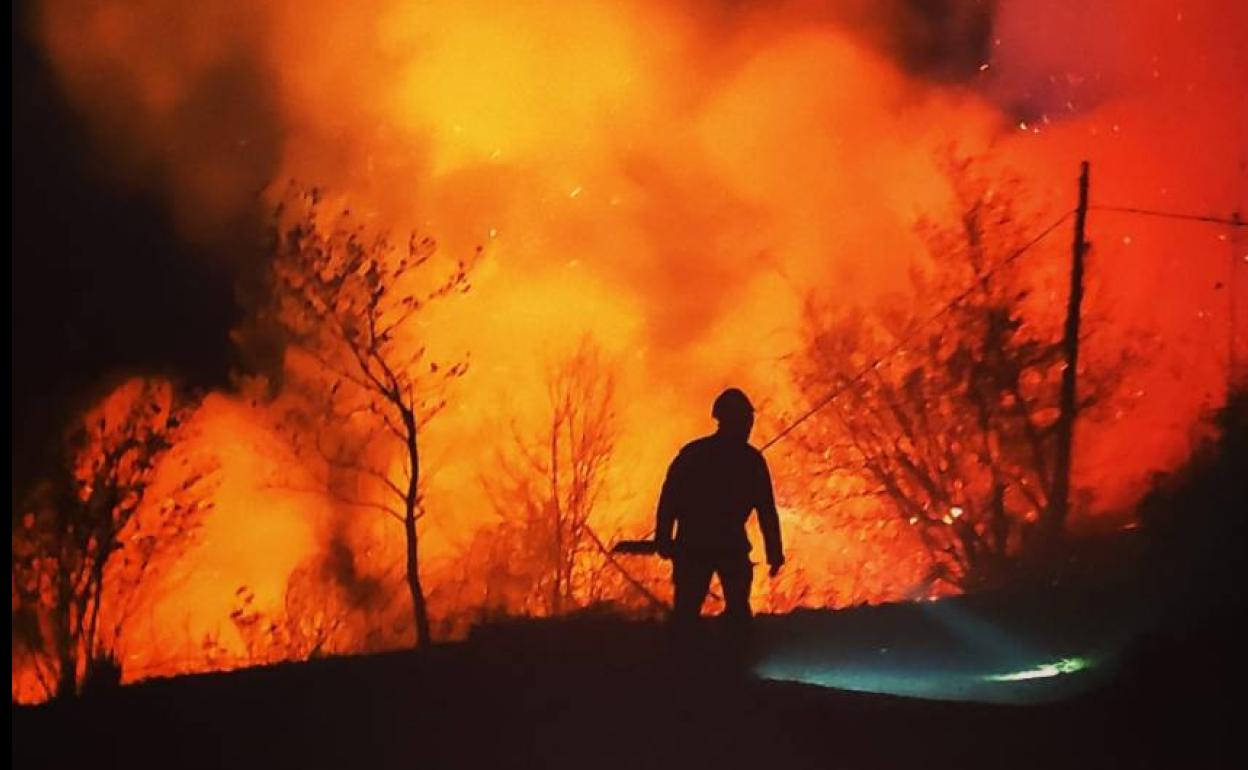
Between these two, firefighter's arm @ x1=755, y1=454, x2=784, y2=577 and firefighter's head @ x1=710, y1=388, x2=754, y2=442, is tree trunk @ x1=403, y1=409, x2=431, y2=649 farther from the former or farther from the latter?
firefighter's head @ x1=710, y1=388, x2=754, y2=442

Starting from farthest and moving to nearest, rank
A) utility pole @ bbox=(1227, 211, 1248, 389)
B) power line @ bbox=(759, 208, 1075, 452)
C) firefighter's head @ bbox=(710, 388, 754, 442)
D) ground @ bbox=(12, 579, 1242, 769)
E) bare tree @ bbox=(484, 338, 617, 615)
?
bare tree @ bbox=(484, 338, 617, 615) → power line @ bbox=(759, 208, 1075, 452) → utility pole @ bbox=(1227, 211, 1248, 389) → firefighter's head @ bbox=(710, 388, 754, 442) → ground @ bbox=(12, 579, 1242, 769)

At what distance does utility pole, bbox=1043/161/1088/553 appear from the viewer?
22.6m

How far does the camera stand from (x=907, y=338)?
30.5 metres

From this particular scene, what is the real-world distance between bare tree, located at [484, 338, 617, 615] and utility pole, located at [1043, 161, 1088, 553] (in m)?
10.8

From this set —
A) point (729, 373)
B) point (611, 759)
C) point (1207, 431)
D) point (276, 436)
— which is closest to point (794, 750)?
point (611, 759)

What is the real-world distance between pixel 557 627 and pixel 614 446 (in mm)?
21504

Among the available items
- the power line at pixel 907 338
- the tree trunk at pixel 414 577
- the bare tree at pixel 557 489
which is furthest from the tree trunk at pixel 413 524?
the power line at pixel 907 338

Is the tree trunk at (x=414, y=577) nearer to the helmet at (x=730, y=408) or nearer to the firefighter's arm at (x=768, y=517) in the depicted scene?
the firefighter's arm at (x=768, y=517)

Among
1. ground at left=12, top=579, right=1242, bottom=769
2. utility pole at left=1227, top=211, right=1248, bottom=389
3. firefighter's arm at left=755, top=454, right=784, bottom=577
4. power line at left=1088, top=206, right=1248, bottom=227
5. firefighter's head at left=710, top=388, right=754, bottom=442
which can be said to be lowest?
ground at left=12, top=579, right=1242, bottom=769

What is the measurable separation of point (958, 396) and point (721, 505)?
19.8 meters

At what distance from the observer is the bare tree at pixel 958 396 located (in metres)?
28.8

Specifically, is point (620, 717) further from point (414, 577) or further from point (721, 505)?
point (414, 577)

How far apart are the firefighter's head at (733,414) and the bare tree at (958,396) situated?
60.7 feet

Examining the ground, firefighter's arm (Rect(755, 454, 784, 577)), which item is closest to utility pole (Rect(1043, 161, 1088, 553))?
the ground
